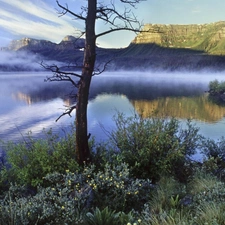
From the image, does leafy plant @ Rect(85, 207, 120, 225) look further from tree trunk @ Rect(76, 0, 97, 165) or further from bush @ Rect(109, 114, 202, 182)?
bush @ Rect(109, 114, 202, 182)

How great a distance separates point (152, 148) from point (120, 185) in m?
1.77

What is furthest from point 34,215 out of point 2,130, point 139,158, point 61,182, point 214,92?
point 214,92

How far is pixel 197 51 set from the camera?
6545 inches

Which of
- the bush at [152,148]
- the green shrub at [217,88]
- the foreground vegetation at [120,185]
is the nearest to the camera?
the foreground vegetation at [120,185]

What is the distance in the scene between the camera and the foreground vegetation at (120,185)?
14.3 ft

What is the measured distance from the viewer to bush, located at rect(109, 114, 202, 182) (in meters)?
6.89

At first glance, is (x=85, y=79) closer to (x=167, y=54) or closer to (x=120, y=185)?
(x=120, y=185)

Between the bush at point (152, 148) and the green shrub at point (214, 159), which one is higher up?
the bush at point (152, 148)

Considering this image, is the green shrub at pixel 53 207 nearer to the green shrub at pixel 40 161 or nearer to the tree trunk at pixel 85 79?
the green shrub at pixel 40 161

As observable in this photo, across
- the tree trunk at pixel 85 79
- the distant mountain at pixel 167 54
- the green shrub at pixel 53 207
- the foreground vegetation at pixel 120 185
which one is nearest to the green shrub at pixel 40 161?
the foreground vegetation at pixel 120 185

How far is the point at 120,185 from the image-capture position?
564 centimetres

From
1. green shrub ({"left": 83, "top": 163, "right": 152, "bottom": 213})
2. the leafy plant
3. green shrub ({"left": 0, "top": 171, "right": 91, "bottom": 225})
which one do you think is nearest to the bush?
green shrub ({"left": 83, "top": 163, "right": 152, "bottom": 213})

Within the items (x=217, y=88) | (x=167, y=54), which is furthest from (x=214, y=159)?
(x=167, y=54)

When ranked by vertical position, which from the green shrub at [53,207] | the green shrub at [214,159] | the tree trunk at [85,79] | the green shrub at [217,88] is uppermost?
the tree trunk at [85,79]
